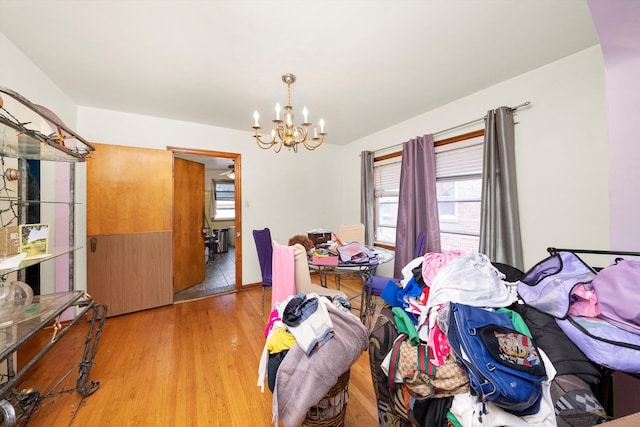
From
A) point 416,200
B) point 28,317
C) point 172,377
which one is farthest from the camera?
point 416,200

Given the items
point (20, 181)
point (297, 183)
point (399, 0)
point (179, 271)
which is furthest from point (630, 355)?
point (179, 271)

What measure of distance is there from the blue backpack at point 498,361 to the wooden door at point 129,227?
10.9 feet

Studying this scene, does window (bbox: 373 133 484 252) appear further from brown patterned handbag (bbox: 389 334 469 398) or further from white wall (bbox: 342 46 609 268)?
brown patterned handbag (bbox: 389 334 469 398)

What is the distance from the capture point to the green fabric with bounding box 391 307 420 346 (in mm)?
978

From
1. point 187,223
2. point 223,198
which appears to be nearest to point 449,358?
point 187,223

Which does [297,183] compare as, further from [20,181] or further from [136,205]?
[20,181]

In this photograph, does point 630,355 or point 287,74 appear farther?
point 287,74

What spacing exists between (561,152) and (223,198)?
7.27m

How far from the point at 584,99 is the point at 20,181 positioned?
13.6ft

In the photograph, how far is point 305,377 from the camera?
98 cm

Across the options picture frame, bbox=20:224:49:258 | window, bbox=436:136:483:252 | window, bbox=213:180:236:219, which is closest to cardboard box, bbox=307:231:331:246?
window, bbox=436:136:483:252

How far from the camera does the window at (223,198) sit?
275 inches

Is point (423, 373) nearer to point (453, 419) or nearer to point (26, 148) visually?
point (453, 419)

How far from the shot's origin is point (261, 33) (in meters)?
1.58
